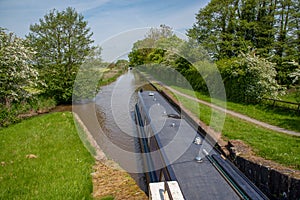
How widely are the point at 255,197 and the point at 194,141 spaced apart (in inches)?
66.6

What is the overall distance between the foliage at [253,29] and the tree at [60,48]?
11090mm

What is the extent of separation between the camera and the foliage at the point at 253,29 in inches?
630

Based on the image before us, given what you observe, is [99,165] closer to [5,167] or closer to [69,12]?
[5,167]

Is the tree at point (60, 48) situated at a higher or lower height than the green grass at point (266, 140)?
higher

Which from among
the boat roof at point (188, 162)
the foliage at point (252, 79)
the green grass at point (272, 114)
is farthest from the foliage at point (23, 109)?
Answer: the foliage at point (252, 79)

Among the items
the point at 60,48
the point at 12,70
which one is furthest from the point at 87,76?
the point at 12,70

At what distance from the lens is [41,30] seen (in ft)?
43.7

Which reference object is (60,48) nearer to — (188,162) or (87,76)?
(87,76)

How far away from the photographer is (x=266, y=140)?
5.83 metres

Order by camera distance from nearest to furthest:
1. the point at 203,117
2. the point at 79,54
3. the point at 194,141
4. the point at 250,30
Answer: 1. the point at 194,141
2. the point at 203,117
3. the point at 79,54
4. the point at 250,30

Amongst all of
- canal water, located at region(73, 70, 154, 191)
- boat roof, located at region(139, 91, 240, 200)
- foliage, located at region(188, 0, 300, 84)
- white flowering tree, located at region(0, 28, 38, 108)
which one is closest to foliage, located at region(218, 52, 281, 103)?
foliage, located at region(188, 0, 300, 84)

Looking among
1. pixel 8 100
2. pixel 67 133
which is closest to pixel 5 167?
pixel 67 133

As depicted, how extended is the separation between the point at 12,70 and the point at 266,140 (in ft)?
32.1

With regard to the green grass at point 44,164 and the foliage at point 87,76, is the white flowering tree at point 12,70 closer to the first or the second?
the green grass at point 44,164
